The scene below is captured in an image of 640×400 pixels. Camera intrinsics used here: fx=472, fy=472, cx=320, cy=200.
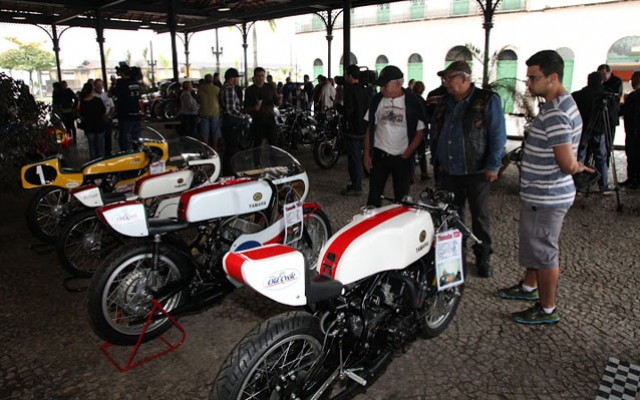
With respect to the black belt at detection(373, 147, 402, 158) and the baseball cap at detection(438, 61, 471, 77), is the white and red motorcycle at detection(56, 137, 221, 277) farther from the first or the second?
the baseball cap at detection(438, 61, 471, 77)

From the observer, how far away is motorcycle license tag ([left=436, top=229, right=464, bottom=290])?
2732mm

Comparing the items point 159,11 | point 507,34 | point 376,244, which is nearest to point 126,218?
point 376,244

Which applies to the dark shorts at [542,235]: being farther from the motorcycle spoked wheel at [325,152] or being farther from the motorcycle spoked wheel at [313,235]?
the motorcycle spoked wheel at [325,152]

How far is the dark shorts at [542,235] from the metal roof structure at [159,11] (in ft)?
31.6

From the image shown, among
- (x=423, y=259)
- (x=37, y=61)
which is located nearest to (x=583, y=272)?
(x=423, y=259)

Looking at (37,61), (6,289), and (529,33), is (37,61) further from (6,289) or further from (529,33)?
(6,289)

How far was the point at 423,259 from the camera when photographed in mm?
2840

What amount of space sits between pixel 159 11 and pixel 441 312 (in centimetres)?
1502

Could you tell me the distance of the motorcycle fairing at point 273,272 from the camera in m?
1.95

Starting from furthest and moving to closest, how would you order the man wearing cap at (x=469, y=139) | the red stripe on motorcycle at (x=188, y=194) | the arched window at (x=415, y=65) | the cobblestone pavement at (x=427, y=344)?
the arched window at (x=415, y=65)
the man wearing cap at (x=469, y=139)
the red stripe on motorcycle at (x=188, y=194)
the cobblestone pavement at (x=427, y=344)

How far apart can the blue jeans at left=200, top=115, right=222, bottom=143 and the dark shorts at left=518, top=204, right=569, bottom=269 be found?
772cm

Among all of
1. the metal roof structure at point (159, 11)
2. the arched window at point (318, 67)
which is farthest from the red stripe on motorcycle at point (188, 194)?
the arched window at point (318, 67)

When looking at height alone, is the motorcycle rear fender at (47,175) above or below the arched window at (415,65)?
below

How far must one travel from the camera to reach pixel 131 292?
10.2ft
